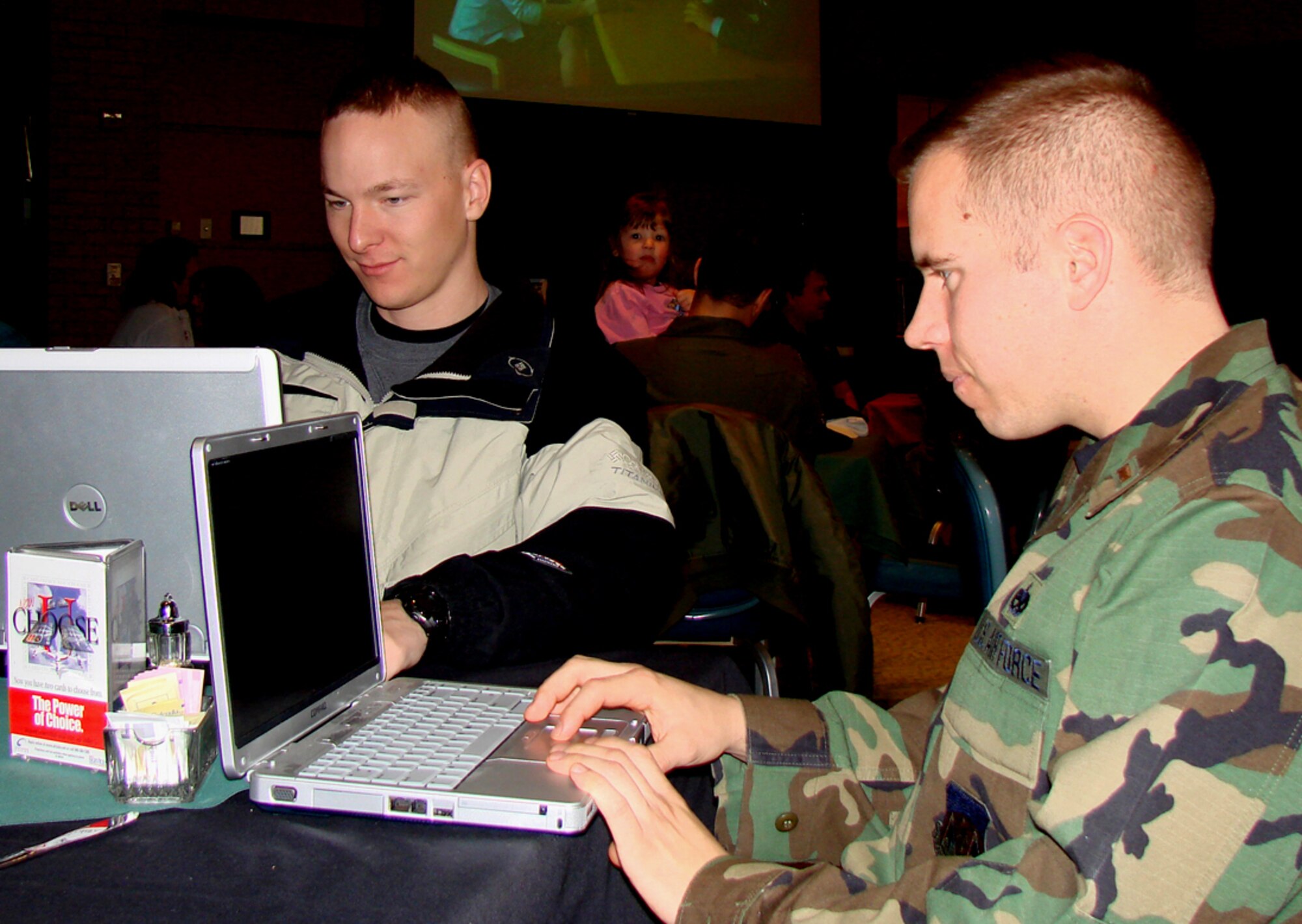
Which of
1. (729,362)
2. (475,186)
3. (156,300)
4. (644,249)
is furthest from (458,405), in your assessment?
(156,300)

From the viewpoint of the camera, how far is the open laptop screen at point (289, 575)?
0.82m

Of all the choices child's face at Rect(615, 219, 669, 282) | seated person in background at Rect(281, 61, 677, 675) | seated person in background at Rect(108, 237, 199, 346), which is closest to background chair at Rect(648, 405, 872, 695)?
seated person in background at Rect(281, 61, 677, 675)

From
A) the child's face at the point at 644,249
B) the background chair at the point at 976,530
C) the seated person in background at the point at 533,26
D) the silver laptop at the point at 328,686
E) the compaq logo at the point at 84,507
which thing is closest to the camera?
the silver laptop at the point at 328,686

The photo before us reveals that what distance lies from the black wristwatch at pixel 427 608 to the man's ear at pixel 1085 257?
746 mm

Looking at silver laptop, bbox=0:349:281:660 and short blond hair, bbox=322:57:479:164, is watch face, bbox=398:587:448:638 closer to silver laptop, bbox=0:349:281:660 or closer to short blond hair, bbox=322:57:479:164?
silver laptop, bbox=0:349:281:660

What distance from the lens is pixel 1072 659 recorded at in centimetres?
73

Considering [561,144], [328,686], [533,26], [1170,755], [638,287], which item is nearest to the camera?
[1170,755]

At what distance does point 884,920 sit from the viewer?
28.2 inches

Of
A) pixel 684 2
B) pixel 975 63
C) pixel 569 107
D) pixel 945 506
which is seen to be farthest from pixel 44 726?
pixel 975 63

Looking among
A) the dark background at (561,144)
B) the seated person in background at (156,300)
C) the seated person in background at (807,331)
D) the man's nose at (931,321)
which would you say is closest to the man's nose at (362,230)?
the man's nose at (931,321)

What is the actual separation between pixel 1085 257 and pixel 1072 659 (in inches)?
12.8

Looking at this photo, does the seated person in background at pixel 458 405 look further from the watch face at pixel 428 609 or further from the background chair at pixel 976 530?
the background chair at pixel 976 530

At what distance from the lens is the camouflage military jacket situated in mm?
619

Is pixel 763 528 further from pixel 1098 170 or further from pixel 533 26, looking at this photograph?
pixel 533 26
